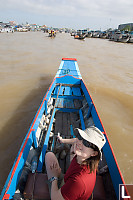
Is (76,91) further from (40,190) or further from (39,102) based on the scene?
(40,190)

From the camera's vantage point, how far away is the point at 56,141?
3.55 meters

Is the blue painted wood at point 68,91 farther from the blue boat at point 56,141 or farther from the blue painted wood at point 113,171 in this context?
the blue painted wood at point 113,171

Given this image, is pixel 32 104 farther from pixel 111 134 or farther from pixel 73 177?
pixel 73 177

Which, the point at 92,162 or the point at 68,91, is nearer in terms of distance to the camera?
A: the point at 92,162

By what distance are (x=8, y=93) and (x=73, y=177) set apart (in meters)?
7.17

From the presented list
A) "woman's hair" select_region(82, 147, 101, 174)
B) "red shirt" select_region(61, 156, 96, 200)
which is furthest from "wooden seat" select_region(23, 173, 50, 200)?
"woman's hair" select_region(82, 147, 101, 174)

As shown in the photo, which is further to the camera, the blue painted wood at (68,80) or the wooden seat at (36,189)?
the blue painted wood at (68,80)

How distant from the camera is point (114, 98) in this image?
761 cm

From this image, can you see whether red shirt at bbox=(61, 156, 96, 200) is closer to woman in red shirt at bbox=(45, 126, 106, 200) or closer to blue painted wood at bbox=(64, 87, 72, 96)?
→ woman in red shirt at bbox=(45, 126, 106, 200)

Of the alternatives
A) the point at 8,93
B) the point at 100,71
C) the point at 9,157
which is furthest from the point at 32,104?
the point at 100,71

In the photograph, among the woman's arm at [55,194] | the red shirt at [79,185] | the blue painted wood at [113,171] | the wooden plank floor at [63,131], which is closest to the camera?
the red shirt at [79,185]

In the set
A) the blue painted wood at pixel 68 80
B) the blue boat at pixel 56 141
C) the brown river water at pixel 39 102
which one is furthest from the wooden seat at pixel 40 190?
the blue painted wood at pixel 68 80

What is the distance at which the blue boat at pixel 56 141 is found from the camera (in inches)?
79.6

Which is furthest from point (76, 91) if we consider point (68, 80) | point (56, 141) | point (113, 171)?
point (113, 171)
